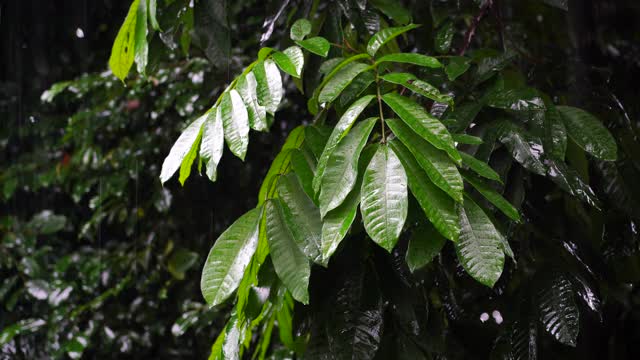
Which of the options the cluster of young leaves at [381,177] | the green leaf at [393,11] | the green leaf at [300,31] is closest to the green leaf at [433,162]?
the cluster of young leaves at [381,177]

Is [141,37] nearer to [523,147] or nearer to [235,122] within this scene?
[235,122]

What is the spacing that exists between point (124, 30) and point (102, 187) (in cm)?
108

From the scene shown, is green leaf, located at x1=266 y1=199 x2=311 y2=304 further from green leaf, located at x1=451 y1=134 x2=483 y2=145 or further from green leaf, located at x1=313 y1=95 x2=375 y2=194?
green leaf, located at x1=451 y1=134 x2=483 y2=145

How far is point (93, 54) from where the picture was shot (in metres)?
2.46

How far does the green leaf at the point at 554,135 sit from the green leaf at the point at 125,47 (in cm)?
70

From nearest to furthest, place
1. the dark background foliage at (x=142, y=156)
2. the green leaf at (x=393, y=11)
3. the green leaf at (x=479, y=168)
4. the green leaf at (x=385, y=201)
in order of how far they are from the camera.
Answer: the green leaf at (x=385, y=201) < the green leaf at (x=479, y=168) < the green leaf at (x=393, y=11) < the dark background foliage at (x=142, y=156)

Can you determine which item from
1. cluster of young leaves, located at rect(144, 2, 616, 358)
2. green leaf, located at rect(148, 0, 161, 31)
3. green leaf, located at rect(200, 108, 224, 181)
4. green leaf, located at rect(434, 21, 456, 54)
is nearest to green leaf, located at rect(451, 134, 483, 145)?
cluster of young leaves, located at rect(144, 2, 616, 358)

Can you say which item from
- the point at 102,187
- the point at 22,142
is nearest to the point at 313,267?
the point at 102,187

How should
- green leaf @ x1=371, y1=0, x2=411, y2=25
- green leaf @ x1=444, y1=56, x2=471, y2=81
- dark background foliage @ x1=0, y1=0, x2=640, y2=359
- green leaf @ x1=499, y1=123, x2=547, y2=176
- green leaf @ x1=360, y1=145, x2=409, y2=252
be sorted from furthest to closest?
dark background foliage @ x1=0, y1=0, x2=640, y2=359 < green leaf @ x1=371, y1=0, x2=411, y2=25 < green leaf @ x1=444, y1=56, x2=471, y2=81 < green leaf @ x1=499, y1=123, x2=547, y2=176 < green leaf @ x1=360, y1=145, x2=409, y2=252

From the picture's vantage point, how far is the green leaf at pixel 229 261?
857 mm

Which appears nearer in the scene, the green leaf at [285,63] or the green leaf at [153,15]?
the green leaf at [285,63]

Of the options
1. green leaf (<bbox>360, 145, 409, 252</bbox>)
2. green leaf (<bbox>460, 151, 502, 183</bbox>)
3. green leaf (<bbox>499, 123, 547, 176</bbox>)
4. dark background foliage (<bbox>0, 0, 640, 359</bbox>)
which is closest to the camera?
green leaf (<bbox>360, 145, 409, 252</bbox>)

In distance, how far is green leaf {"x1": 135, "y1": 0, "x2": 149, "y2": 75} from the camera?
117 centimetres

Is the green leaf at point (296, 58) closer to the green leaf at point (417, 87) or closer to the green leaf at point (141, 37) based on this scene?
the green leaf at point (417, 87)
